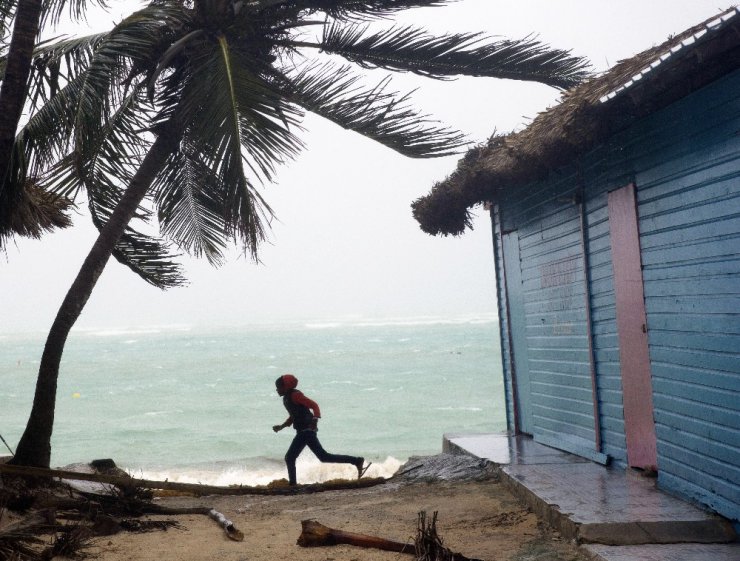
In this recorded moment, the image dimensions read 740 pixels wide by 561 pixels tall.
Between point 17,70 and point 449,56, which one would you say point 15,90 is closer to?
point 17,70

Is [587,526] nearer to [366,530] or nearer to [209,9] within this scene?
[366,530]

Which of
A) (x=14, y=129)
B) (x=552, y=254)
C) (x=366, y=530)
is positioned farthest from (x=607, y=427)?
(x=14, y=129)

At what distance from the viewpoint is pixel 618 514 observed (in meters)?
4.96

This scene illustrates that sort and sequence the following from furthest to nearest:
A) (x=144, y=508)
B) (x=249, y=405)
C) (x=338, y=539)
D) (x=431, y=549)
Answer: (x=249, y=405) → (x=144, y=508) → (x=338, y=539) → (x=431, y=549)

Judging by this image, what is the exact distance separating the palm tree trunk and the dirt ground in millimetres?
3724

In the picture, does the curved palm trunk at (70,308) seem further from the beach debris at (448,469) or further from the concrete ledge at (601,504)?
the concrete ledge at (601,504)

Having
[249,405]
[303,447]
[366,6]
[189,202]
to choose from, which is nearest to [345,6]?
[366,6]

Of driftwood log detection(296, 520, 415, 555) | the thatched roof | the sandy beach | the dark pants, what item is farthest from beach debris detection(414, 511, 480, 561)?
the dark pants

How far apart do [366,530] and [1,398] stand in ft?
155

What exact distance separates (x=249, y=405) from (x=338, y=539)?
35.0 m

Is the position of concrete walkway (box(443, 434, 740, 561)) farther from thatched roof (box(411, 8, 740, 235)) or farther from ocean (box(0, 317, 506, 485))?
ocean (box(0, 317, 506, 485))

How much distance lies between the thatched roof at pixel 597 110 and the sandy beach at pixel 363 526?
3.09 m

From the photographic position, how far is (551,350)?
823 cm

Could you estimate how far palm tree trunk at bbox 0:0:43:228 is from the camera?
22.3 feet
